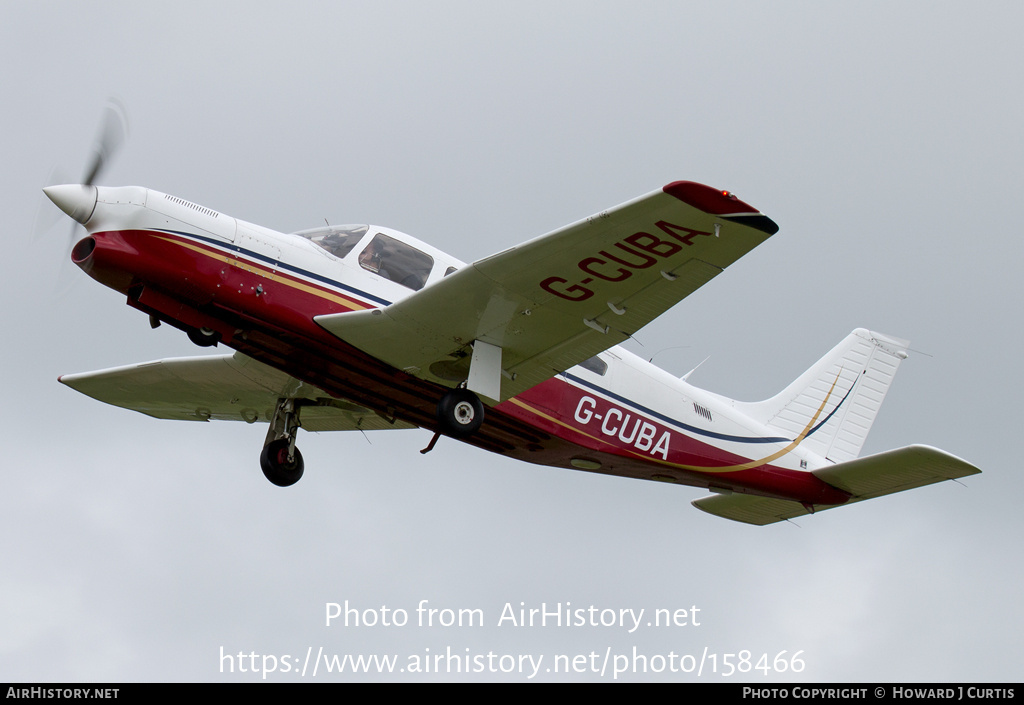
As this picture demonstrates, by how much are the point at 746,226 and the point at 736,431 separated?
5.71 metres

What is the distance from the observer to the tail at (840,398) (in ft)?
59.3

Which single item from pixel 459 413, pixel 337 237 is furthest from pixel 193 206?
pixel 459 413

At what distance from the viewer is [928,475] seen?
1554cm

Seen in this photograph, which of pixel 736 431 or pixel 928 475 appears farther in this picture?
pixel 736 431

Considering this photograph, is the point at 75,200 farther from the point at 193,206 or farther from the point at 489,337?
the point at 489,337

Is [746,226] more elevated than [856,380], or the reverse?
[746,226]

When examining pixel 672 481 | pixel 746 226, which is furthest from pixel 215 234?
pixel 672 481

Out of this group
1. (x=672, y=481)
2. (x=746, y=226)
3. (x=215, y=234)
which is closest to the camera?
(x=746, y=226)

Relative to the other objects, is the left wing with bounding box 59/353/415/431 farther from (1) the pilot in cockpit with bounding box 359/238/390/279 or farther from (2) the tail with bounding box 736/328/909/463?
(2) the tail with bounding box 736/328/909/463

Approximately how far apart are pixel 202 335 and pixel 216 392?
391 centimetres

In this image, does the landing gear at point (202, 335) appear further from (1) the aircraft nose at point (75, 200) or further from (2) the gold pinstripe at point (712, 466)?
(2) the gold pinstripe at point (712, 466)

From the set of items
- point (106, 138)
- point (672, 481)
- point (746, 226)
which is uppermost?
point (746, 226)

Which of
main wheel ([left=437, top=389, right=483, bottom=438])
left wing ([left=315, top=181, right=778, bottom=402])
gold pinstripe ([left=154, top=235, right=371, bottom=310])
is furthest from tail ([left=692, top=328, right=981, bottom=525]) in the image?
gold pinstripe ([left=154, top=235, right=371, bottom=310])

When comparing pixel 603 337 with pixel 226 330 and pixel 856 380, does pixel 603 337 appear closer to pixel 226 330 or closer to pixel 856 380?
pixel 226 330
